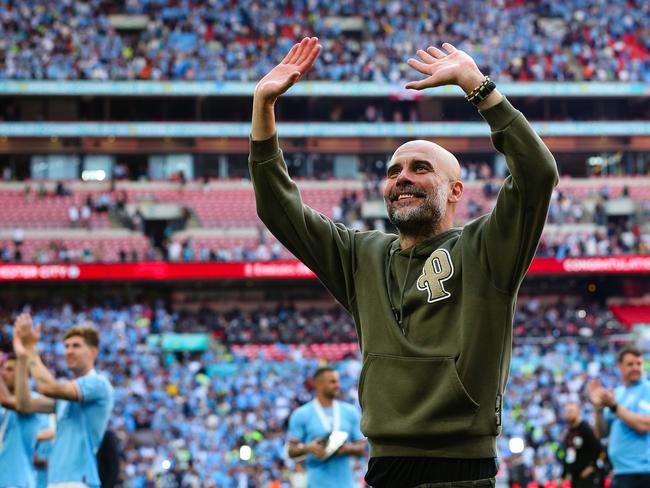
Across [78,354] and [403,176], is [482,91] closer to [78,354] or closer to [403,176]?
[403,176]

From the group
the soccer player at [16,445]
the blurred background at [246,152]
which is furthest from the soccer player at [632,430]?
the blurred background at [246,152]

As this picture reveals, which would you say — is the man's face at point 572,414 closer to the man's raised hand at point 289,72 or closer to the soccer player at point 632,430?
the soccer player at point 632,430

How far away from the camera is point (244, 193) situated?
4378 centimetres

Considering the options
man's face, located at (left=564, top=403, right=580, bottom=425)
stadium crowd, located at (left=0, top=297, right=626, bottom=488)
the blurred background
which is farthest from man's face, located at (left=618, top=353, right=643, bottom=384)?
the blurred background

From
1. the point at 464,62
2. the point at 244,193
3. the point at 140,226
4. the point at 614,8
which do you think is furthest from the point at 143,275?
the point at 464,62

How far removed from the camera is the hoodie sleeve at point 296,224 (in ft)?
12.4

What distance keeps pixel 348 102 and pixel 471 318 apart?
43.6m

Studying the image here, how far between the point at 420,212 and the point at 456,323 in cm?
43

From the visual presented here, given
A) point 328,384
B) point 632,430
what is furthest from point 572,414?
point 328,384

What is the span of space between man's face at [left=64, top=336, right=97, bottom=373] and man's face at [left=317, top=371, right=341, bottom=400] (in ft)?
7.92

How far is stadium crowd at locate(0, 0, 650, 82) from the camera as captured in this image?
44719 millimetres

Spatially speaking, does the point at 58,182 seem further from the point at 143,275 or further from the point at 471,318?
the point at 471,318

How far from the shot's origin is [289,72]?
3.78 metres

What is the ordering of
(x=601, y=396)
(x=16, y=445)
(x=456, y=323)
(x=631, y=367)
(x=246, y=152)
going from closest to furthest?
(x=456, y=323) < (x=601, y=396) < (x=16, y=445) < (x=631, y=367) < (x=246, y=152)
